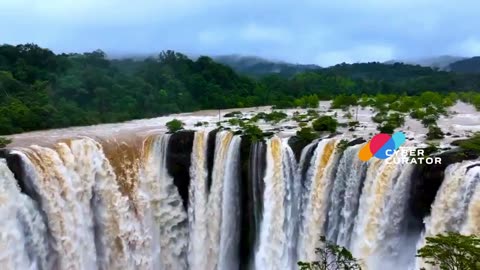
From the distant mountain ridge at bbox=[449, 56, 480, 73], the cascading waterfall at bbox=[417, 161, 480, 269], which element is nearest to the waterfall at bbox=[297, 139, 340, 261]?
the cascading waterfall at bbox=[417, 161, 480, 269]

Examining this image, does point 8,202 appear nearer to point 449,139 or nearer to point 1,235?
point 1,235

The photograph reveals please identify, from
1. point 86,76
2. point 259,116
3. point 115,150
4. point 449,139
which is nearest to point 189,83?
point 86,76

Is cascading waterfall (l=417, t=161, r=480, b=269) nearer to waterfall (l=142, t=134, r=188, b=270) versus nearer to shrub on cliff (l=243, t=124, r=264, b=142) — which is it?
shrub on cliff (l=243, t=124, r=264, b=142)

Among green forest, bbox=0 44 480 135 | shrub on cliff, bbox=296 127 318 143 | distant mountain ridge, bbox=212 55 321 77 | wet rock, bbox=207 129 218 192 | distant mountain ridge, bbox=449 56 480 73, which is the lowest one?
wet rock, bbox=207 129 218 192

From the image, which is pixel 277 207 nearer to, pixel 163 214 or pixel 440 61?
pixel 163 214

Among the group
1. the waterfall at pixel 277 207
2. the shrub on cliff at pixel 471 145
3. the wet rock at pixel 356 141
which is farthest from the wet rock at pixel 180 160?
the shrub on cliff at pixel 471 145

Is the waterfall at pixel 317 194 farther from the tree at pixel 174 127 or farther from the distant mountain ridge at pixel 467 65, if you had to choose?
the distant mountain ridge at pixel 467 65
